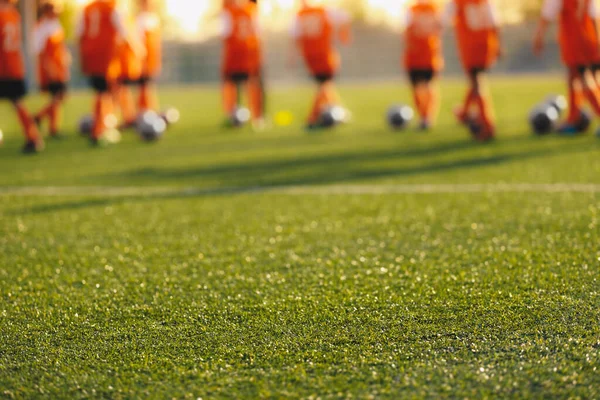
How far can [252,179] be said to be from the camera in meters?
5.94

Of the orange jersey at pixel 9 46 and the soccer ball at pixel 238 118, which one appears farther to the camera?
the soccer ball at pixel 238 118

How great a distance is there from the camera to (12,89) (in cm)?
782

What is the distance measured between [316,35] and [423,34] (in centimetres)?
171

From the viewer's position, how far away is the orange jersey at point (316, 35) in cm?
1028

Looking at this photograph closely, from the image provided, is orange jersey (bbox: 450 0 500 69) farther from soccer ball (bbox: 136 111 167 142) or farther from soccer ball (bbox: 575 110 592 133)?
soccer ball (bbox: 136 111 167 142)

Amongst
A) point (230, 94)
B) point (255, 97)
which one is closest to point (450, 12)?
point (255, 97)

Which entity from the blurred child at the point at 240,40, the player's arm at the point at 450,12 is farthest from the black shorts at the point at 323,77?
the player's arm at the point at 450,12

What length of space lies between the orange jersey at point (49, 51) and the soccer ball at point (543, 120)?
19.2ft

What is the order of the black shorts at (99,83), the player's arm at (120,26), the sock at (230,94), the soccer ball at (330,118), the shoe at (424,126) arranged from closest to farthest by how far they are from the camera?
the player's arm at (120,26) → the black shorts at (99,83) → the shoe at (424,126) → the soccer ball at (330,118) → the sock at (230,94)

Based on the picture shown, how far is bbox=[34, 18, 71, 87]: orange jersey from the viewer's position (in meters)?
9.31

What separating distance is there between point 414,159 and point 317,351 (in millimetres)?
4608

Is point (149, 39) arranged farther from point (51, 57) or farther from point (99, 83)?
point (99, 83)

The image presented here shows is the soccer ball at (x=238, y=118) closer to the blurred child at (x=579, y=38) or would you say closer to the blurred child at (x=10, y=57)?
the blurred child at (x=10, y=57)

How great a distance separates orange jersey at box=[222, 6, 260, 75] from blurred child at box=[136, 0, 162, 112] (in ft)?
3.66
